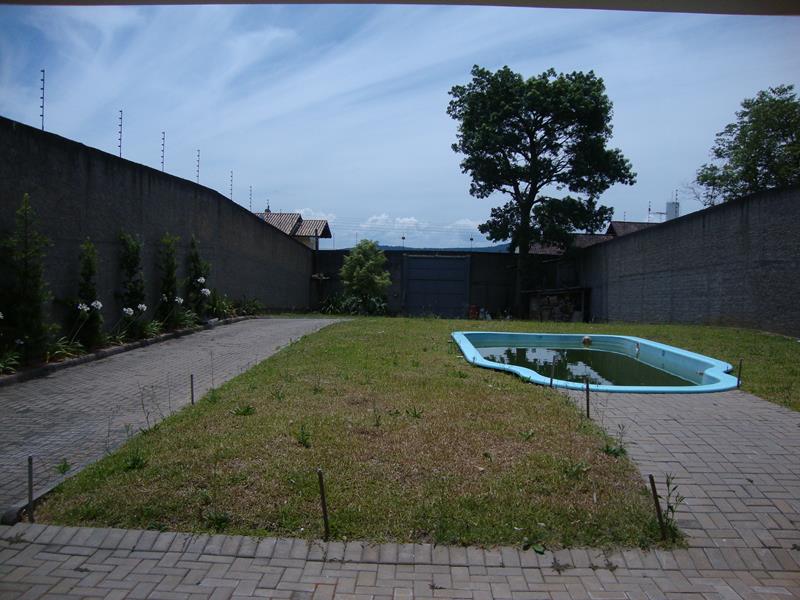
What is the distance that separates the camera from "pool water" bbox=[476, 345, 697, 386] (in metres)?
9.55

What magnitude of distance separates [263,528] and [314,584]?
59 cm

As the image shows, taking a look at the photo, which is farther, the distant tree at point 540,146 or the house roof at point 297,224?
the house roof at point 297,224

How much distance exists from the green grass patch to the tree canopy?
20.8 meters

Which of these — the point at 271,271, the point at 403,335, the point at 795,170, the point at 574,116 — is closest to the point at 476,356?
the point at 403,335

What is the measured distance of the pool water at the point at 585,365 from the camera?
9555mm

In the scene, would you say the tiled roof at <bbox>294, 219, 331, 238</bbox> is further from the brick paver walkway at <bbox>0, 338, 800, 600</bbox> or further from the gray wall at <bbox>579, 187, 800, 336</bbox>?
the brick paver walkway at <bbox>0, 338, 800, 600</bbox>

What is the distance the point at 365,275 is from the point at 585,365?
1414 centimetres

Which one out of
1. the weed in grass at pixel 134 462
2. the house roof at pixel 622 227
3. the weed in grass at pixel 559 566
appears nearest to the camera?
the weed in grass at pixel 559 566

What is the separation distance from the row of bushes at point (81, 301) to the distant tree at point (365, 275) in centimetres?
1067

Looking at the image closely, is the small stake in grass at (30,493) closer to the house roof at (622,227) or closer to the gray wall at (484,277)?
the gray wall at (484,277)

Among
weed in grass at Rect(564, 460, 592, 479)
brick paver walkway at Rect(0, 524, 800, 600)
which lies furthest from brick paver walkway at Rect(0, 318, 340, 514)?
weed in grass at Rect(564, 460, 592, 479)

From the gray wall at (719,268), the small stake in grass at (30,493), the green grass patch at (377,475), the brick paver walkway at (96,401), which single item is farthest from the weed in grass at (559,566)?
the gray wall at (719,268)

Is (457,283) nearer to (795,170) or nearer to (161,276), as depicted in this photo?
(795,170)

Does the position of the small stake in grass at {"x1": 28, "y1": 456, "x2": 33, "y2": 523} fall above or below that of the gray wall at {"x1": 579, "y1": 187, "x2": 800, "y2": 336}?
below
